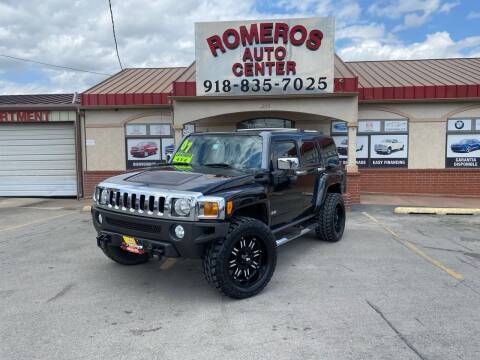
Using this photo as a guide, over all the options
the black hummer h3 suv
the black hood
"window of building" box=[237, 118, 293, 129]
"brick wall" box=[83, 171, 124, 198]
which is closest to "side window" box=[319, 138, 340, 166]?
the black hummer h3 suv

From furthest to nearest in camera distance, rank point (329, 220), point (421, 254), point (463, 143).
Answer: point (463, 143), point (329, 220), point (421, 254)

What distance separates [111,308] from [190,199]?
1470 mm

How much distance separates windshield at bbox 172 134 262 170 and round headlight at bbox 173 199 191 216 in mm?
1339

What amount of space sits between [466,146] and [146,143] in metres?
10.4

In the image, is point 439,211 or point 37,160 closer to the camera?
point 439,211

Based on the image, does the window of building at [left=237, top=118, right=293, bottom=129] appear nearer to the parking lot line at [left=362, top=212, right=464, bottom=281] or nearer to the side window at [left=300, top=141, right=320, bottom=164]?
the parking lot line at [left=362, top=212, right=464, bottom=281]

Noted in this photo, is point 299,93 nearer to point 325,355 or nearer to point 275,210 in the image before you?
point 275,210

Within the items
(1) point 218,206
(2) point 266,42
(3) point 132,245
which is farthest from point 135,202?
(2) point 266,42

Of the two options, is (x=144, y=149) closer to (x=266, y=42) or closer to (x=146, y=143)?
(x=146, y=143)

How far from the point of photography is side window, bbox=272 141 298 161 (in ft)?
18.9

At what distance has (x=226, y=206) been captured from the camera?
444 cm

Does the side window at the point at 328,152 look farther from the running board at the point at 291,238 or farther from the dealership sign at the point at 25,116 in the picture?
the dealership sign at the point at 25,116

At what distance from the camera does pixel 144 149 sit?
13930mm

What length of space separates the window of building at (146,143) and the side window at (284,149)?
8183 mm
